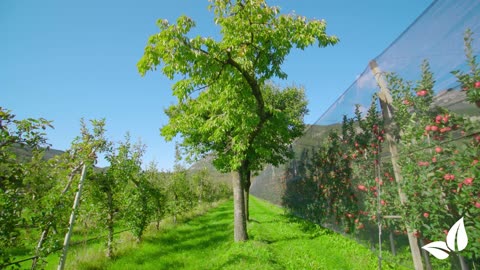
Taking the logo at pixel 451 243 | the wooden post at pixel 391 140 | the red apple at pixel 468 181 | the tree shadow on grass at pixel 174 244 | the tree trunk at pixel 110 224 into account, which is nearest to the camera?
the red apple at pixel 468 181

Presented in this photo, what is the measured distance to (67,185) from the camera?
5188mm

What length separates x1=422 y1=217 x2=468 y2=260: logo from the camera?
3.29 metres

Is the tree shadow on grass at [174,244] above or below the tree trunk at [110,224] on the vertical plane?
below

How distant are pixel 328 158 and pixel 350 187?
1969 millimetres

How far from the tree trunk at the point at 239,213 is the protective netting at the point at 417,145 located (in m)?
3.43

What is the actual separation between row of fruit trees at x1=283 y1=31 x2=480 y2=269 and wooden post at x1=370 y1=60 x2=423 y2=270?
0.07ft

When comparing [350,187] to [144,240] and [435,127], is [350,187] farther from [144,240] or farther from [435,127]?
[144,240]

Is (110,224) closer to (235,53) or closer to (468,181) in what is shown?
(235,53)

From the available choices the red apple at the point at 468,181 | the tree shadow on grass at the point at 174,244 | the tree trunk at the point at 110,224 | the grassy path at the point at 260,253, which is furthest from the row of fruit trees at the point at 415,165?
the tree trunk at the point at 110,224

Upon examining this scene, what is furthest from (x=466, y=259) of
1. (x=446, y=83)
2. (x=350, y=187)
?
(x=350, y=187)

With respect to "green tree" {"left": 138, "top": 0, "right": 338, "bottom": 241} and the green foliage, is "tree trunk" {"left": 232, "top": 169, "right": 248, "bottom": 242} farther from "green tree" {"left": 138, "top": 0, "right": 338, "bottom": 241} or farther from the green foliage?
the green foliage

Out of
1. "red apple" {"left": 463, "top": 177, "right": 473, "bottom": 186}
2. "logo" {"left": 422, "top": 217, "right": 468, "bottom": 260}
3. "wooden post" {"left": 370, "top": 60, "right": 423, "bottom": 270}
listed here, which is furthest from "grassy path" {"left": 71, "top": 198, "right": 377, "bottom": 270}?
"red apple" {"left": 463, "top": 177, "right": 473, "bottom": 186}

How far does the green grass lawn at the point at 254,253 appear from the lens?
6289 mm

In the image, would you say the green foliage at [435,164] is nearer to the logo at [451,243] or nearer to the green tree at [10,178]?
the logo at [451,243]
